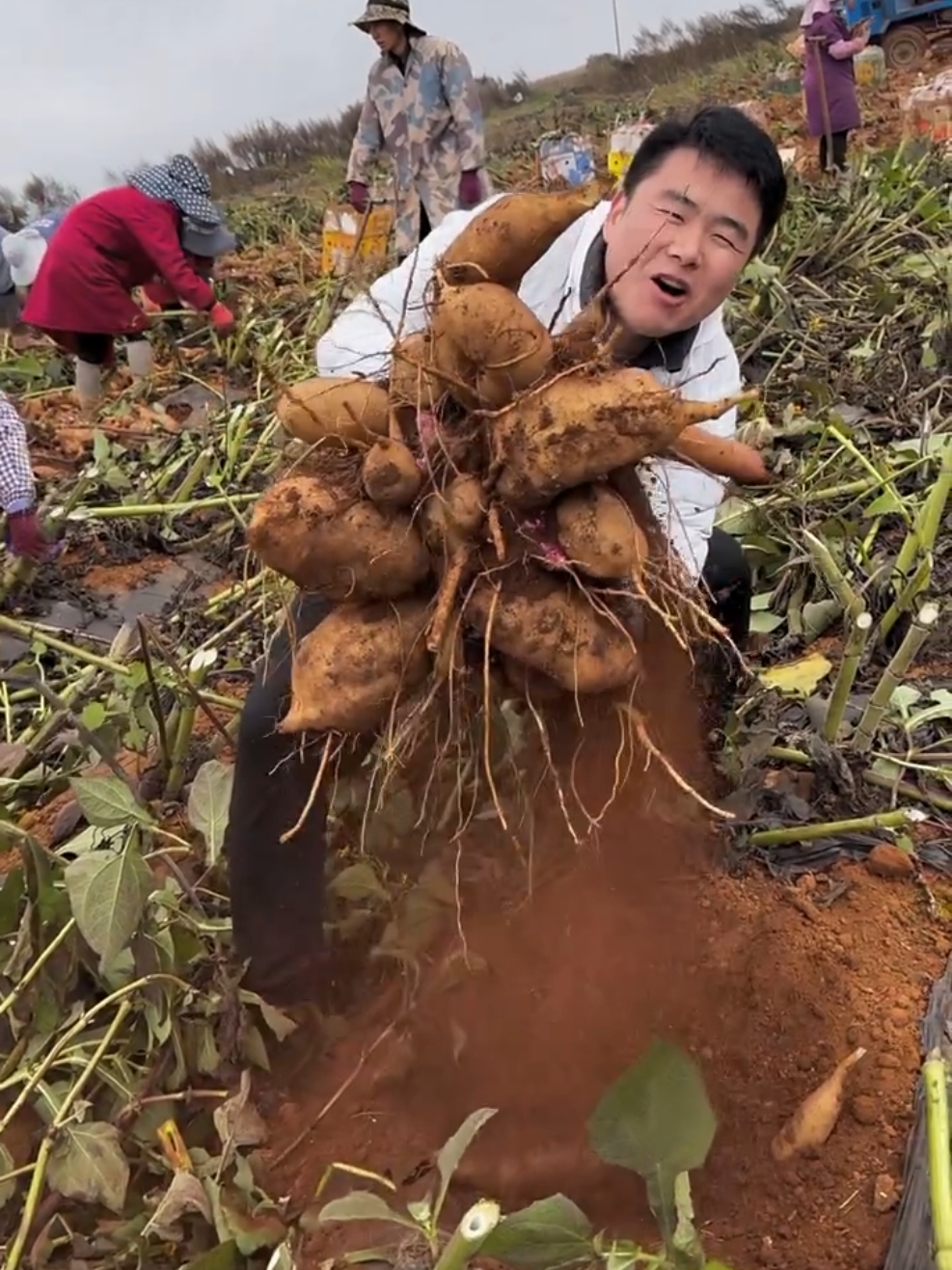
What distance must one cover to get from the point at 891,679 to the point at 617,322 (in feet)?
1.96

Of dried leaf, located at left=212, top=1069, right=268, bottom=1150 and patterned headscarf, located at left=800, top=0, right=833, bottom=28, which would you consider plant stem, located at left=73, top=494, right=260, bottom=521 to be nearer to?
dried leaf, located at left=212, top=1069, right=268, bottom=1150

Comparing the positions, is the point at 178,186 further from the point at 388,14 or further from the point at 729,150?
the point at 729,150

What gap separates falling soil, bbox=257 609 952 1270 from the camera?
3.64ft

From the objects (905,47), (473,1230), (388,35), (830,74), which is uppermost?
(905,47)

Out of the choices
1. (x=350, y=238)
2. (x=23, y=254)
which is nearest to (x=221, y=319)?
(x=350, y=238)

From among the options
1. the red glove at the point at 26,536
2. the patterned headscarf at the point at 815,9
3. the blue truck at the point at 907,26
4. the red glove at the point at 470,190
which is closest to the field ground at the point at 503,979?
the red glove at the point at 26,536

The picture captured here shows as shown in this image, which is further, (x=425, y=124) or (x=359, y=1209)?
(x=425, y=124)

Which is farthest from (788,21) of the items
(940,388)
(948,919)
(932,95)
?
(948,919)

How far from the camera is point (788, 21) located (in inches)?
642

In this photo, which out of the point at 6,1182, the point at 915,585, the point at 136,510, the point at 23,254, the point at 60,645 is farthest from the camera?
the point at 23,254

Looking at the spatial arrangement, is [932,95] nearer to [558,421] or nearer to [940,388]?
[940,388]

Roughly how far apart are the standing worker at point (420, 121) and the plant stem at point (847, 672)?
11.0 feet

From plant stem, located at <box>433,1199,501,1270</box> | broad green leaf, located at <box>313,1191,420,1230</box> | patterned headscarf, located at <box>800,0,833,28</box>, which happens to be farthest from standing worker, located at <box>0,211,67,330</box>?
plant stem, located at <box>433,1199,501,1270</box>

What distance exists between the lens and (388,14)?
4.29m
